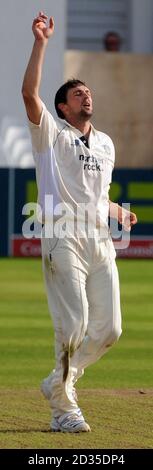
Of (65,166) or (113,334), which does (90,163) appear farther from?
(113,334)

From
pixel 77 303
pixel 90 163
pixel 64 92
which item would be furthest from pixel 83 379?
pixel 64 92

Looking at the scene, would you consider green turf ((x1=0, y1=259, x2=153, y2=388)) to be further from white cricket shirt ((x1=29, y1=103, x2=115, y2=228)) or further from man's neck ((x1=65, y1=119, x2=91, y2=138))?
man's neck ((x1=65, y1=119, x2=91, y2=138))

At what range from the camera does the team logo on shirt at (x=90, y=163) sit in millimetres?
9531

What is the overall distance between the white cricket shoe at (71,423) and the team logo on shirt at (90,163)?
1662 mm

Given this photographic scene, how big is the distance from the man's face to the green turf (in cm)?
324

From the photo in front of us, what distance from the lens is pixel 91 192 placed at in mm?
9562

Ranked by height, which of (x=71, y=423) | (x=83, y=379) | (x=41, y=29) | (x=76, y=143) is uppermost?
(x=41, y=29)

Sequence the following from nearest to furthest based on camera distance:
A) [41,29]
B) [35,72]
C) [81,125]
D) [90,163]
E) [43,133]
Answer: [35,72], [41,29], [43,133], [90,163], [81,125]

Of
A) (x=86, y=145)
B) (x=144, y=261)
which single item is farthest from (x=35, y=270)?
(x=86, y=145)

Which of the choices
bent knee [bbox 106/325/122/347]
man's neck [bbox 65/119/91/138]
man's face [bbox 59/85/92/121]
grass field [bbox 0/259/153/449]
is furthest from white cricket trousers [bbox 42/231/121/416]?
man's face [bbox 59/85/92/121]

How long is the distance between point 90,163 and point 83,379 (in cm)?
367

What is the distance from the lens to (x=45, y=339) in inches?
615

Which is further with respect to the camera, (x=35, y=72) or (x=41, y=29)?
(x=41, y=29)

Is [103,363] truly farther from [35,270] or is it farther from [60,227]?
[35,270]
